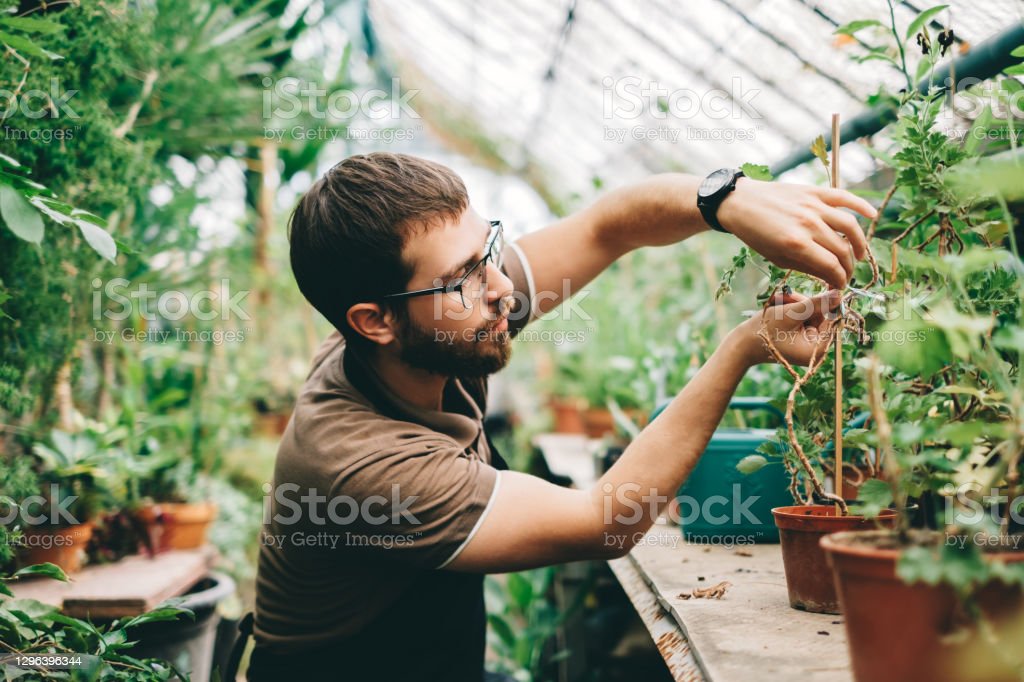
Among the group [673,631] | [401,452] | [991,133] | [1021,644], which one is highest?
[991,133]

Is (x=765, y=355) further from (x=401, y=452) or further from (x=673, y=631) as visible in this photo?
(x=401, y=452)

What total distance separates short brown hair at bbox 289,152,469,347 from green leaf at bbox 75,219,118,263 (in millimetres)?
343

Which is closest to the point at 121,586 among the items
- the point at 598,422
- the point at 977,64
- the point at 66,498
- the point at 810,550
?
the point at 66,498

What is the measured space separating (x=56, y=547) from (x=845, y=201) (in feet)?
7.16

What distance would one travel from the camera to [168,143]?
2.57 metres

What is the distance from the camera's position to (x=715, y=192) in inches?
45.0

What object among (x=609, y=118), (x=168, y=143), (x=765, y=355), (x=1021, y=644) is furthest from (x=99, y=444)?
(x=609, y=118)

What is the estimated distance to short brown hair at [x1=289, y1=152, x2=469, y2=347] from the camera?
1.33 m

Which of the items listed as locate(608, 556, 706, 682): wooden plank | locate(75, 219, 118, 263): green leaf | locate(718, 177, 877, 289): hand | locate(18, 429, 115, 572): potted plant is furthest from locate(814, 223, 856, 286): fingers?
locate(18, 429, 115, 572): potted plant

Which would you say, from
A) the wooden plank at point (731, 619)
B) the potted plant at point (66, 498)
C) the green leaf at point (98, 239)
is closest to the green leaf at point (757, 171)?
the wooden plank at point (731, 619)

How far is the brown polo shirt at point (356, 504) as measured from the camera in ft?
3.76

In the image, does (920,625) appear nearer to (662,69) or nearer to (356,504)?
(356,504)

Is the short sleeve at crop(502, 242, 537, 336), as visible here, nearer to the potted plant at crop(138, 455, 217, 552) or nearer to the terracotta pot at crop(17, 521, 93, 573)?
the terracotta pot at crop(17, 521, 93, 573)

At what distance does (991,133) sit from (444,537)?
117cm
